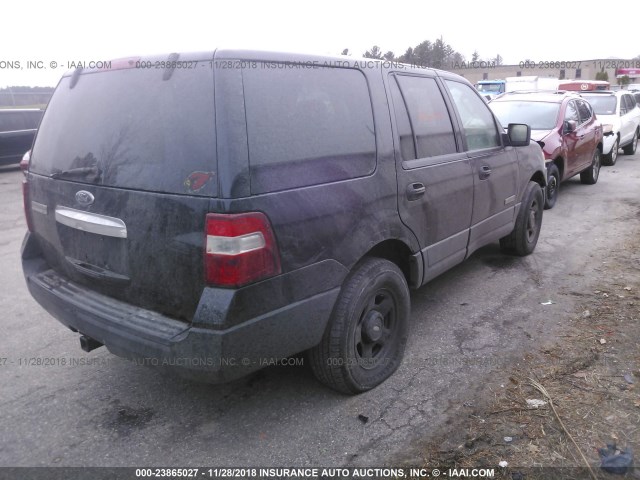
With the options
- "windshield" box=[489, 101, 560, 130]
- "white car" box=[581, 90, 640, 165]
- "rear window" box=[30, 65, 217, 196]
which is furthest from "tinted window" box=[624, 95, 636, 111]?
"rear window" box=[30, 65, 217, 196]

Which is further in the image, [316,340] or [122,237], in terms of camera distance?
[316,340]

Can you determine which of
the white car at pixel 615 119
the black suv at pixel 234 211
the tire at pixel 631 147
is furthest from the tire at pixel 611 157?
Result: the black suv at pixel 234 211

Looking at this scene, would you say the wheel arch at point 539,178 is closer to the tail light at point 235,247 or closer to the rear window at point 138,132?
the tail light at point 235,247

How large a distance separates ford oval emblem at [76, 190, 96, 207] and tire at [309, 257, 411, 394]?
4.52ft

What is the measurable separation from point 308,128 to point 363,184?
0.47 meters

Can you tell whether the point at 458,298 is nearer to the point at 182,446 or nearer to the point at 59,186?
the point at 182,446

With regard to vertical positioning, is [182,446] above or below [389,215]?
below

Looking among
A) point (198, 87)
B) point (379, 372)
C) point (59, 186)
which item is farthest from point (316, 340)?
point (59, 186)

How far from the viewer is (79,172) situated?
257cm

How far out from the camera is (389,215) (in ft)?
9.55

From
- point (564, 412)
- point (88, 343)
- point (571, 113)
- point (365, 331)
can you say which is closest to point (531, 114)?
point (571, 113)

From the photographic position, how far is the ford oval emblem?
2484 mm

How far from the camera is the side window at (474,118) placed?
12.8ft

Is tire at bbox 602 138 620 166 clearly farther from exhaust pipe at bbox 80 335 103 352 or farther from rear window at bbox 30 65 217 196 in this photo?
exhaust pipe at bbox 80 335 103 352
